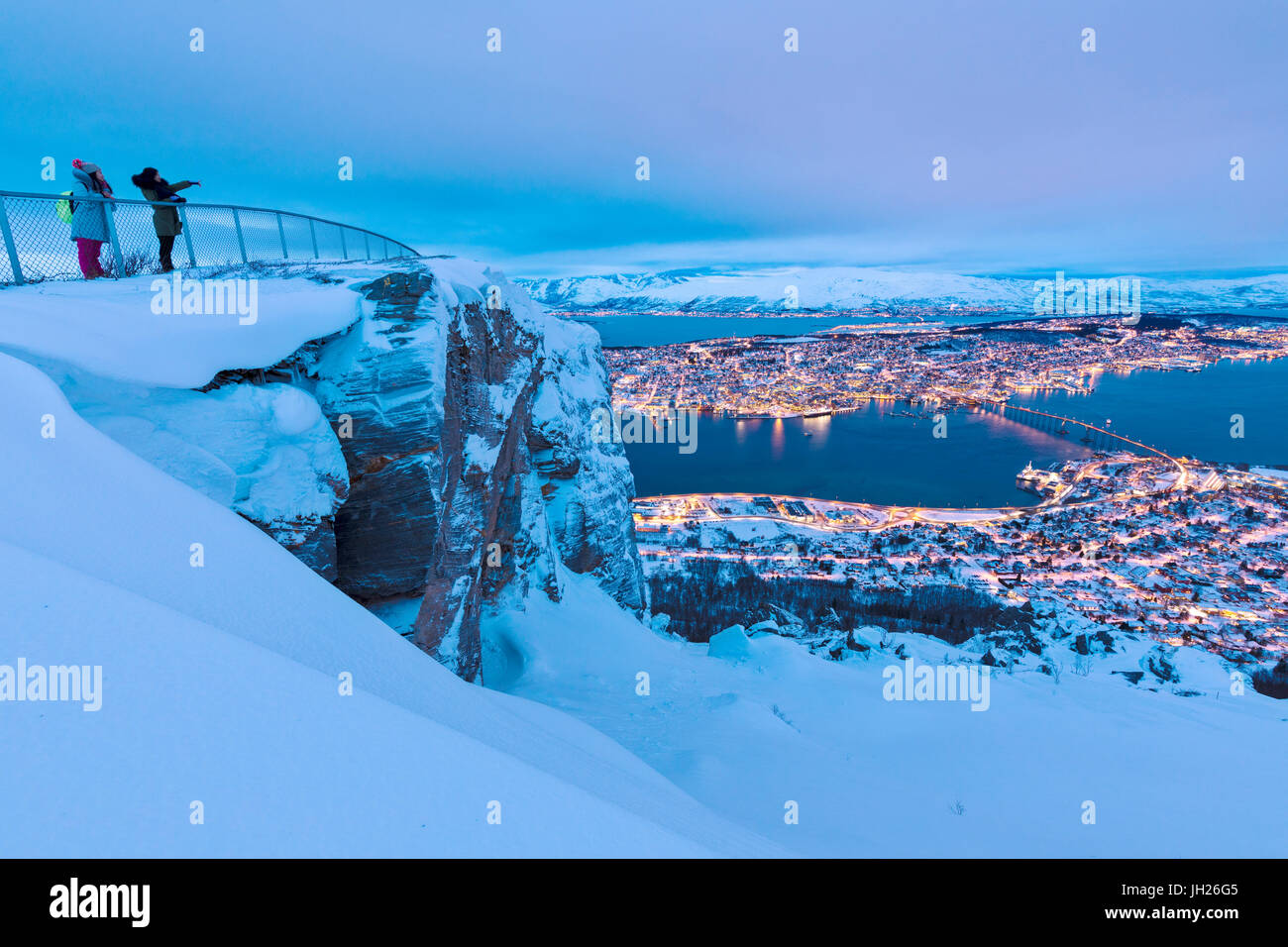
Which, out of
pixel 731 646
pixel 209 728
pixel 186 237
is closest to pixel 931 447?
pixel 731 646

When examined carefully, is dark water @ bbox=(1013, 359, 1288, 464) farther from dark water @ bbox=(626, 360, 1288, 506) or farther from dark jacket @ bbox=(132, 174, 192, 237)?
dark jacket @ bbox=(132, 174, 192, 237)

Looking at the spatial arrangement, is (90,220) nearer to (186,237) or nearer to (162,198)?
(162,198)

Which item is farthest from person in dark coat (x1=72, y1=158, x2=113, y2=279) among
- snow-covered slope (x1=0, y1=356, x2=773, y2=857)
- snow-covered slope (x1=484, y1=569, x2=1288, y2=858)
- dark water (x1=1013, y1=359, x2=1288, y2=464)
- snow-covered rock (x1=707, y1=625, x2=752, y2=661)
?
dark water (x1=1013, y1=359, x2=1288, y2=464)

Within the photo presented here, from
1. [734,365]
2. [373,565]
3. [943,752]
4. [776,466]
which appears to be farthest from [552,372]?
[734,365]

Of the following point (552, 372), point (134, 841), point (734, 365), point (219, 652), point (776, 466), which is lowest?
point (776, 466)

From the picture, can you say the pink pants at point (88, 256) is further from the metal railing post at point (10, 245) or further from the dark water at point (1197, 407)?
the dark water at point (1197, 407)
